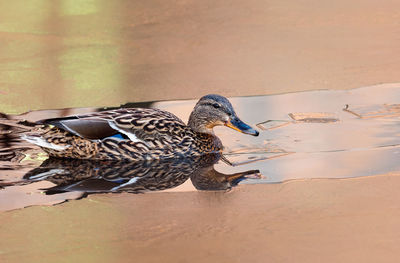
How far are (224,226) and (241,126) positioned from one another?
241cm

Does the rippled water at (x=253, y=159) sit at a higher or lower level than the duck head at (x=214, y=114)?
lower

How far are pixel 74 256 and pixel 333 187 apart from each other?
108 inches

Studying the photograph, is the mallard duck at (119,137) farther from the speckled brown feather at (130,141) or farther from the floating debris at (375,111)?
the floating debris at (375,111)

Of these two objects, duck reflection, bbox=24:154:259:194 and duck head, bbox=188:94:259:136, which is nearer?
duck reflection, bbox=24:154:259:194

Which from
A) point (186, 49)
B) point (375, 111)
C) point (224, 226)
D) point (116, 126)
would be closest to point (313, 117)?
point (375, 111)

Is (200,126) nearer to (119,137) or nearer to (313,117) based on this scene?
(119,137)

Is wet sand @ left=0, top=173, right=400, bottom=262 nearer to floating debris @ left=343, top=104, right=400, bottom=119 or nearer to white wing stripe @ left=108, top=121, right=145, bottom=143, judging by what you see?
white wing stripe @ left=108, top=121, right=145, bottom=143

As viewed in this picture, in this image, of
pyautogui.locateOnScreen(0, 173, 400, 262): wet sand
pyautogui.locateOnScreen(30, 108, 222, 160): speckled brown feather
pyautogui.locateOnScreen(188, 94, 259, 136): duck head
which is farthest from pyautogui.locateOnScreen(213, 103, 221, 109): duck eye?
pyautogui.locateOnScreen(0, 173, 400, 262): wet sand

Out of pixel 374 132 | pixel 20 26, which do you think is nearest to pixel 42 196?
pixel 374 132

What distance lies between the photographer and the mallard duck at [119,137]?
965 centimetres

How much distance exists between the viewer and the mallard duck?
31.7 feet

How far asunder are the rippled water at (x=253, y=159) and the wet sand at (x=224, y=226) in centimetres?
28

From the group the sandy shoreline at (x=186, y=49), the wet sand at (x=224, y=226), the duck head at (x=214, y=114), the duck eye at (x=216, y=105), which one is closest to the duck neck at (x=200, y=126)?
the duck head at (x=214, y=114)

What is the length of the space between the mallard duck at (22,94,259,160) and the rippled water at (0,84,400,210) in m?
0.13
